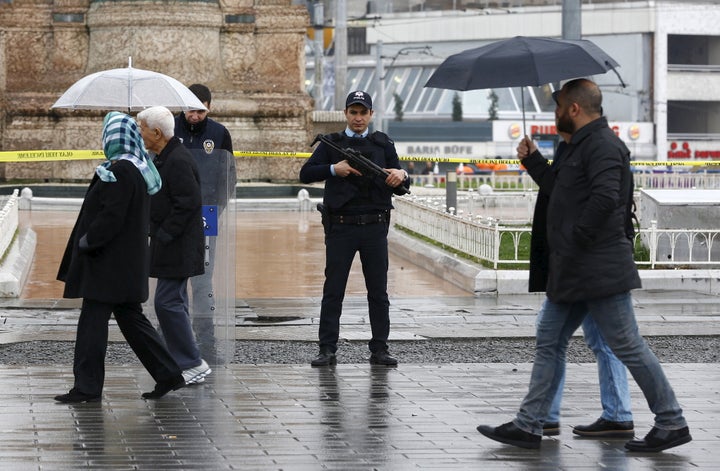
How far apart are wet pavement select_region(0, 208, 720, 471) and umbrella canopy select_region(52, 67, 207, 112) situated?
71.2 inches

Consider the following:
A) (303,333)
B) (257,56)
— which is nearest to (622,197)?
(303,333)

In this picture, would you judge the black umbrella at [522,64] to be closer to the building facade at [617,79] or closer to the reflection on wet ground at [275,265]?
the reflection on wet ground at [275,265]

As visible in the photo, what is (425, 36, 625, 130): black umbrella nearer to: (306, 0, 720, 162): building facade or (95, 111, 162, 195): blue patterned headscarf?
(95, 111, 162, 195): blue patterned headscarf

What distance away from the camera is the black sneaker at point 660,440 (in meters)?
8.05

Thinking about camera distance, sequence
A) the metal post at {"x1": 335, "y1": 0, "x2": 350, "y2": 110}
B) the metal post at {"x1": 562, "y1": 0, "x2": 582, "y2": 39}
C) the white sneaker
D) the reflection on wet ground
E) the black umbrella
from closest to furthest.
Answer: the black umbrella, the white sneaker, the reflection on wet ground, the metal post at {"x1": 562, "y1": 0, "x2": 582, "y2": 39}, the metal post at {"x1": 335, "y1": 0, "x2": 350, "y2": 110}

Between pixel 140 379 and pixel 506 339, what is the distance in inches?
140

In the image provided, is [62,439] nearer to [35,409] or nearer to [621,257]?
[35,409]

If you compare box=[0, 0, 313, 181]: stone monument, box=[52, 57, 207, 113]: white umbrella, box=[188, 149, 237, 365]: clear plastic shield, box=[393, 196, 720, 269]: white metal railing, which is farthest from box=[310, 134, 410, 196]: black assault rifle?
box=[0, 0, 313, 181]: stone monument

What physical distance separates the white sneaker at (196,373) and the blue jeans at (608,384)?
2628mm

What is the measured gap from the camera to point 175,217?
32.7ft

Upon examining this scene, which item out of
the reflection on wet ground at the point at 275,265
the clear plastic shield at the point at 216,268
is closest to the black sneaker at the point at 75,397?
the clear plastic shield at the point at 216,268

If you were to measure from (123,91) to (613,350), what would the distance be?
6.00m

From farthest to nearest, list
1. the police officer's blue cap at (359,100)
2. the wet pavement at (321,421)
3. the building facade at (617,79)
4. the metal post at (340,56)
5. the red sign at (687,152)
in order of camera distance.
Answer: the red sign at (687,152) → the building facade at (617,79) → the metal post at (340,56) → the police officer's blue cap at (359,100) → the wet pavement at (321,421)

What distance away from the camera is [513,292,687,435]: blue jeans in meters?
8.09
